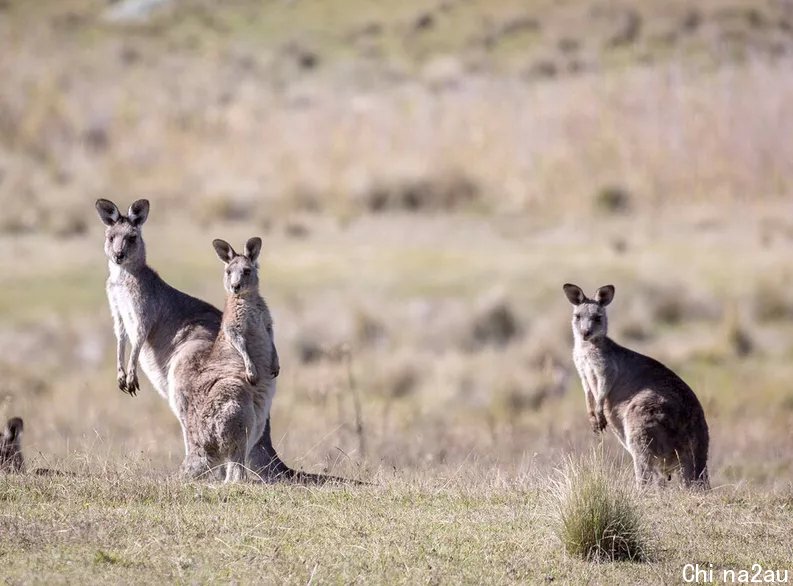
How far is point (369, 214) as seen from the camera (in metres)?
27.2

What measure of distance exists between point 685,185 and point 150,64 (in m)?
15.3

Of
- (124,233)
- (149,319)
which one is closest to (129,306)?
(149,319)

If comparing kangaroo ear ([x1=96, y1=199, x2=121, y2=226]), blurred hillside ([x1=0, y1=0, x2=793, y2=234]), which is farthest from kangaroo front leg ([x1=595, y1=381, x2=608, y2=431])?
blurred hillside ([x1=0, y1=0, x2=793, y2=234])

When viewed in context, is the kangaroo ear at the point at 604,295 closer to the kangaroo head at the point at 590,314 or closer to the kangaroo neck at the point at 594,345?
the kangaroo head at the point at 590,314

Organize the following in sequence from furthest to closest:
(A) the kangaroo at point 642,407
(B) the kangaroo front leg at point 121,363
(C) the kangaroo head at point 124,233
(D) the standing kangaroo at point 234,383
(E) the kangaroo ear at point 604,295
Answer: (E) the kangaroo ear at point 604,295
(C) the kangaroo head at point 124,233
(B) the kangaroo front leg at point 121,363
(A) the kangaroo at point 642,407
(D) the standing kangaroo at point 234,383

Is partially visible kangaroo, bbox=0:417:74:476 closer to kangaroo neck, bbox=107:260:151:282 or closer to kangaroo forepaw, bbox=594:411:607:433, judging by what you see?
kangaroo neck, bbox=107:260:151:282

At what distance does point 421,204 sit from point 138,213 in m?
16.0

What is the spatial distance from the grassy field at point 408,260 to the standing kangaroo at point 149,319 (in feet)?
2.30

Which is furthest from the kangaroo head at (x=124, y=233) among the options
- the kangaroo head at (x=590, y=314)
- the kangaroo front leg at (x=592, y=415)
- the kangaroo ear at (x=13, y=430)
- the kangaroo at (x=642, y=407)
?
the kangaroo front leg at (x=592, y=415)

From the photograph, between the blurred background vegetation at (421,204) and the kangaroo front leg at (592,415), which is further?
the blurred background vegetation at (421,204)

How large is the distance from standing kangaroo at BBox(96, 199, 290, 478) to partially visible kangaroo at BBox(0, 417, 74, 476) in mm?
953

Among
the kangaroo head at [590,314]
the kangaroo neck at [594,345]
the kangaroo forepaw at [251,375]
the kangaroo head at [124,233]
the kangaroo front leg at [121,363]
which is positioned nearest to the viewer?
the kangaroo forepaw at [251,375]

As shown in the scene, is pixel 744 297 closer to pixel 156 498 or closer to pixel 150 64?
pixel 156 498

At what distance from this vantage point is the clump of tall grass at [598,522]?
868cm
